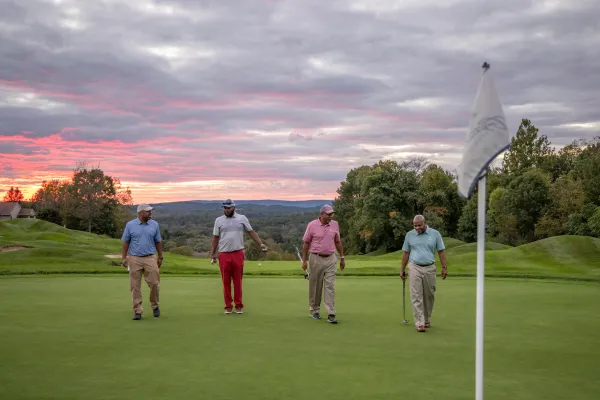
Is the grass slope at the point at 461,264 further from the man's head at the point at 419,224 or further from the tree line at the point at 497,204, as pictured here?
the tree line at the point at 497,204

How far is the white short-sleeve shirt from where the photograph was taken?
46.4 feet

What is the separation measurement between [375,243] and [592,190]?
80.7ft

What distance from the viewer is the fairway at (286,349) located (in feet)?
24.2

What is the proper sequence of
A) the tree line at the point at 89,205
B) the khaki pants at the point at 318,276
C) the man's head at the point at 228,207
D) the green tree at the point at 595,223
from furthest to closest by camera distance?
the tree line at the point at 89,205 → the green tree at the point at 595,223 → the man's head at the point at 228,207 → the khaki pants at the point at 318,276

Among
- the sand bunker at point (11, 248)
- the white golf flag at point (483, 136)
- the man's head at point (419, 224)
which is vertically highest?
the white golf flag at point (483, 136)

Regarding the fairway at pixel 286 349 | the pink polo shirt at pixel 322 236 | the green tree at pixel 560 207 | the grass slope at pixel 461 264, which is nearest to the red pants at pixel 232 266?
the fairway at pixel 286 349

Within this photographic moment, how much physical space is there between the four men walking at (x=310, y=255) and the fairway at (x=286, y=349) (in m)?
0.55

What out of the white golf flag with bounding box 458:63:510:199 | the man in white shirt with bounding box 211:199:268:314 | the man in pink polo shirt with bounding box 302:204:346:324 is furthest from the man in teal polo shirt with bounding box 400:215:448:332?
the white golf flag with bounding box 458:63:510:199

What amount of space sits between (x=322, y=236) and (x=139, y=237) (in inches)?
148

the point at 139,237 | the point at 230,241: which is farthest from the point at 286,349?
the point at 139,237

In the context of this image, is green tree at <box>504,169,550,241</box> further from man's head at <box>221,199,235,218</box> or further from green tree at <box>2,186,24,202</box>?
green tree at <box>2,186,24,202</box>

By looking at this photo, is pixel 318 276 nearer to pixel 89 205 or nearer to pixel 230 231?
pixel 230 231

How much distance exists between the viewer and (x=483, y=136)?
19.2 ft

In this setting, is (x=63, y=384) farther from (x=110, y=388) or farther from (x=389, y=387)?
(x=389, y=387)
